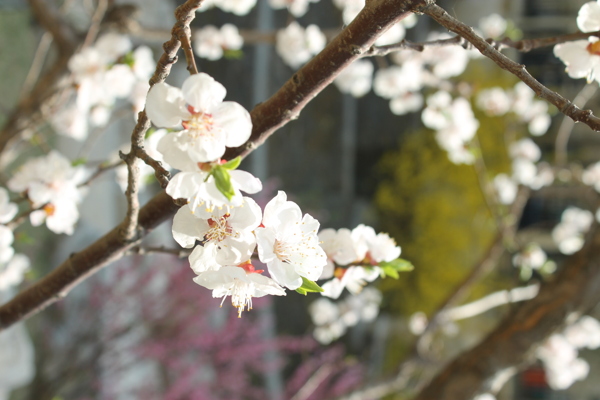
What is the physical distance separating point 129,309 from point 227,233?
2.01 metres

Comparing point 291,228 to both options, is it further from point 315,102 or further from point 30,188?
point 315,102

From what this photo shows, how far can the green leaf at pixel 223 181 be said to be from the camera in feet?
1.46

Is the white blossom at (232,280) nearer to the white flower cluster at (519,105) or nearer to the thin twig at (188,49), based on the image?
the thin twig at (188,49)

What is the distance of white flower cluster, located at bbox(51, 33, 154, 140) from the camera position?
1.16m

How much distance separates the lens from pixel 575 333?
2.06 metres

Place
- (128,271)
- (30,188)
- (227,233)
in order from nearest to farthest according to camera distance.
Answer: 1. (227,233)
2. (30,188)
3. (128,271)

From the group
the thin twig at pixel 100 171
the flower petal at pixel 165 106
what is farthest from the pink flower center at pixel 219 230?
the thin twig at pixel 100 171

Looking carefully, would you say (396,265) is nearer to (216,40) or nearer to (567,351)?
(216,40)

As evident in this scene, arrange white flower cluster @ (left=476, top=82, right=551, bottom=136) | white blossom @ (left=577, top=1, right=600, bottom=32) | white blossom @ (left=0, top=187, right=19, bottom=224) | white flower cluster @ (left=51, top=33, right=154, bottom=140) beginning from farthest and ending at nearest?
white flower cluster @ (left=476, top=82, right=551, bottom=136) < white flower cluster @ (left=51, top=33, right=154, bottom=140) < white blossom @ (left=0, top=187, right=19, bottom=224) < white blossom @ (left=577, top=1, right=600, bottom=32)

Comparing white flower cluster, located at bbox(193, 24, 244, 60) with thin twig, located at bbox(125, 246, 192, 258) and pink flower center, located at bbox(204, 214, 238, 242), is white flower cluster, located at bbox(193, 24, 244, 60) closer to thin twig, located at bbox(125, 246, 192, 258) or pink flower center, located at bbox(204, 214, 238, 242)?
thin twig, located at bbox(125, 246, 192, 258)

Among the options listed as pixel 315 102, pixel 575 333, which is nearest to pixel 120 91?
pixel 575 333

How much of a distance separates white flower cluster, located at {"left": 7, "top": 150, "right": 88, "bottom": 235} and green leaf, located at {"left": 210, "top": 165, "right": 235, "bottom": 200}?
54 cm

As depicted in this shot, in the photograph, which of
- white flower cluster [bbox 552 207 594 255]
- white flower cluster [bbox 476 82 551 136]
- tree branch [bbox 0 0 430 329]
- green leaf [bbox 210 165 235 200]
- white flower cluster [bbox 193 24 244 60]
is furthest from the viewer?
white flower cluster [bbox 552 207 594 255]

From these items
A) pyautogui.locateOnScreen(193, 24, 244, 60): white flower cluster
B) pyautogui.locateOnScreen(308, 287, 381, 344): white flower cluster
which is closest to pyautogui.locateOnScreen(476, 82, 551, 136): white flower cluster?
pyautogui.locateOnScreen(308, 287, 381, 344): white flower cluster
